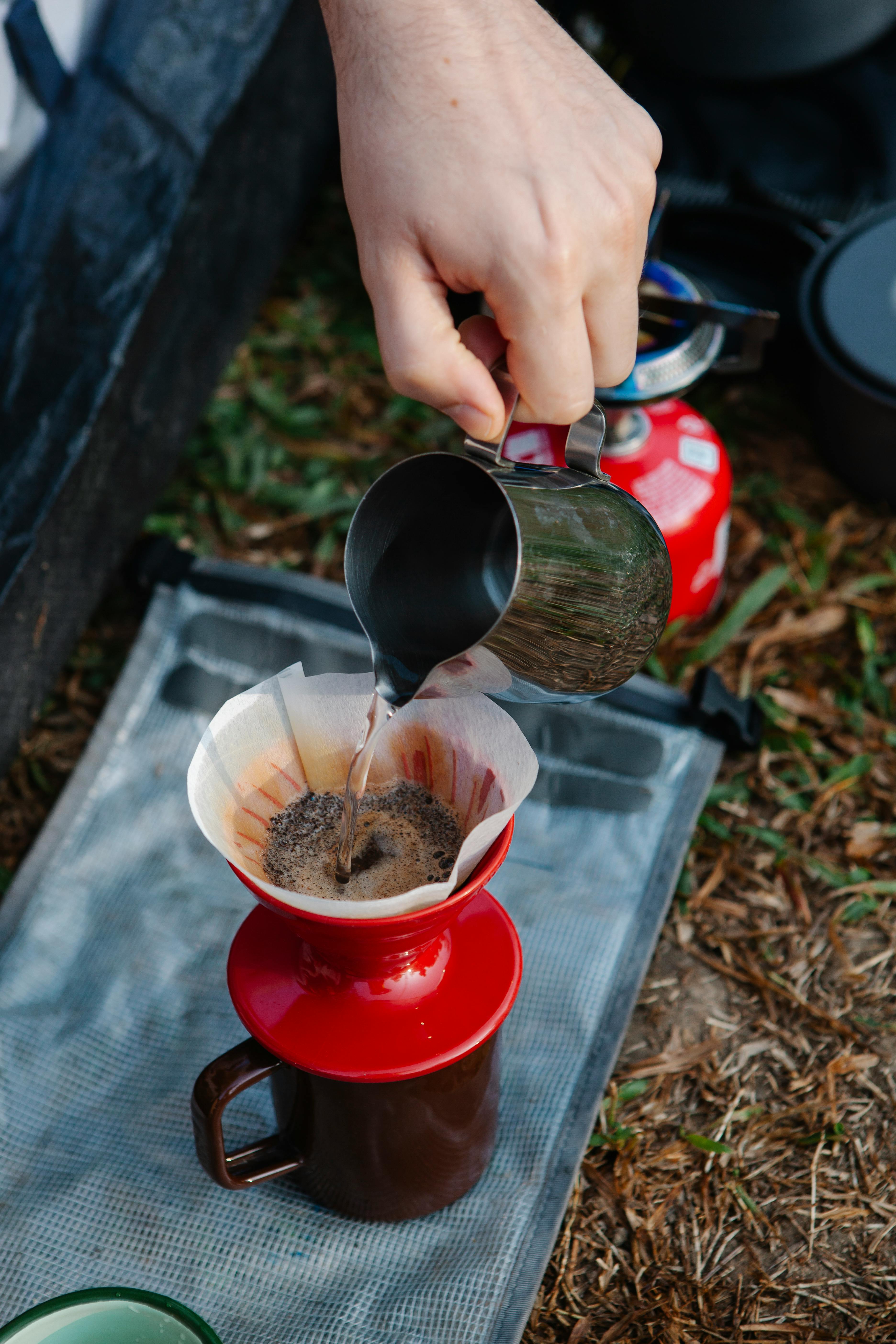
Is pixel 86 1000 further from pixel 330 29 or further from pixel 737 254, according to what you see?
pixel 737 254

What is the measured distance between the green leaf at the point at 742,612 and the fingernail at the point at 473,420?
838mm

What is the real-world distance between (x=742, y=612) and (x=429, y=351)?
97 cm

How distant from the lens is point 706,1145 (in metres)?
1.17

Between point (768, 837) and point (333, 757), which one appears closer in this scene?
point (333, 757)

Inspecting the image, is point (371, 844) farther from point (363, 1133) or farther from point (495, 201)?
point (495, 201)

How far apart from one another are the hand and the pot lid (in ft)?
3.01

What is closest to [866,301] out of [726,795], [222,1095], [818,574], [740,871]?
[818,574]

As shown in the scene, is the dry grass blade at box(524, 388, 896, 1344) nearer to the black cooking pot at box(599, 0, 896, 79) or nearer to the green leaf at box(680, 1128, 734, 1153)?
the green leaf at box(680, 1128, 734, 1153)

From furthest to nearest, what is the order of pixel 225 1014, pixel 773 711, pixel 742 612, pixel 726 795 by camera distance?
pixel 742 612 → pixel 773 711 → pixel 726 795 → pixel 225 1014

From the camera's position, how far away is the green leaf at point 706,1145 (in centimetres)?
117

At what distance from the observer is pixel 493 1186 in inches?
43.8

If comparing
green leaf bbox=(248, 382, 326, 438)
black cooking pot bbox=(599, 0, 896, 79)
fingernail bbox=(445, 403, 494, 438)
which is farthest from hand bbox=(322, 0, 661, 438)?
black cooking pot bbox=(599, 0, 896, 79)

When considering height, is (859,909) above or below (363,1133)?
below

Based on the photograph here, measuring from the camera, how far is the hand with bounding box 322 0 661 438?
0.84 m
